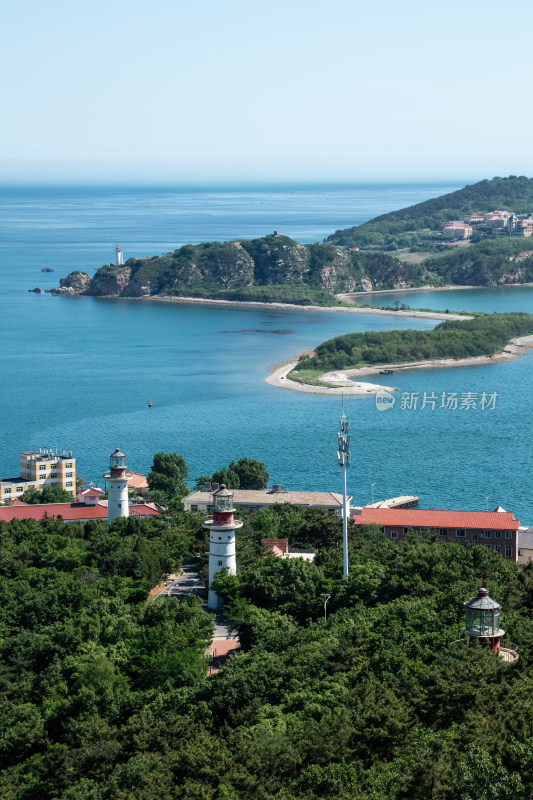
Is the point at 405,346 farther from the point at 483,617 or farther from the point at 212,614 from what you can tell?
the point at 483,617

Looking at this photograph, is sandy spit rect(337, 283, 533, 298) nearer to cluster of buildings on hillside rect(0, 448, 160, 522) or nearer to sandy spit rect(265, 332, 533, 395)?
sandy spit rect(265, 332, 533, 395)

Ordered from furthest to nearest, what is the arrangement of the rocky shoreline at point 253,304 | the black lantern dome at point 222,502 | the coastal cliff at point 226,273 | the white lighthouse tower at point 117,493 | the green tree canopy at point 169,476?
the coastal cliff at point 226,273 < the rocky shoreline at point 253,304 < the green tree canopy at point 169,476 < the white lighthouse tower at point 117,493 < the black lantern dome at point 222,502

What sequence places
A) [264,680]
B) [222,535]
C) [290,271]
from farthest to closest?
[290,271]
[222,535]
[264,680]

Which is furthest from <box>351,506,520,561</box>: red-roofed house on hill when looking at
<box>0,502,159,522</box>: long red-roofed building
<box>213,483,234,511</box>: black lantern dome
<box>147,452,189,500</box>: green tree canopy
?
<box>147,452,189,500</box>: green tree canopy

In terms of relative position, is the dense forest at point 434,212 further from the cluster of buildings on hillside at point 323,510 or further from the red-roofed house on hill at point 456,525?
the red-roofed house on hill at point 456,525

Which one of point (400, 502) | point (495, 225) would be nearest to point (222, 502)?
point (400, 502)

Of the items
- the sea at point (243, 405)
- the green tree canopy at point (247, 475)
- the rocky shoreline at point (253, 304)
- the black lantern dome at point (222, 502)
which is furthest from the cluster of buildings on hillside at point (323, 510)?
the rocky shoreline at point (253, 304)

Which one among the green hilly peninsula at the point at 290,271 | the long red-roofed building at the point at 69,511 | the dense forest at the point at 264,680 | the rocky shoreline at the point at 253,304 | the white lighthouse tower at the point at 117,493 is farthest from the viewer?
the green hilly peninsula at the point at 290,271
